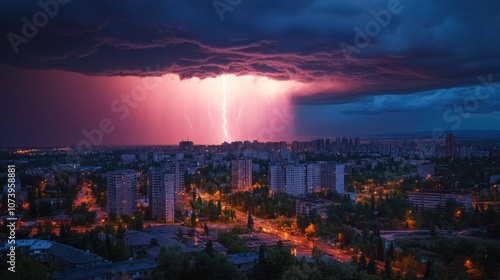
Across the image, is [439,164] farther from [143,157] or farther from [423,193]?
[143,157]

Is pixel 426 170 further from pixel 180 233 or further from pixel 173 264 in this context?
pixel 173 264

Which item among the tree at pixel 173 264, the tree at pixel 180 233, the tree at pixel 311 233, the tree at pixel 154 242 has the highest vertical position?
the tree at pixel 173 264

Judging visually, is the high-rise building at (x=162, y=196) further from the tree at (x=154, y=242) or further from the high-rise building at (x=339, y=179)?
the high-rise building at (x=339, y=179)

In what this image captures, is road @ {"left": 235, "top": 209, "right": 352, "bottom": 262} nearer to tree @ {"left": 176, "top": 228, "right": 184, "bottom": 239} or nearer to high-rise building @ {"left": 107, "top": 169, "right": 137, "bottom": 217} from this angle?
tree @ {"left": 176, "top": 228, "right": 184, "bottom": 239}

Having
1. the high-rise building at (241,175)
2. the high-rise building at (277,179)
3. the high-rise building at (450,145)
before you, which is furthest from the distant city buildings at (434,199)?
the high-rise building at (450,145)

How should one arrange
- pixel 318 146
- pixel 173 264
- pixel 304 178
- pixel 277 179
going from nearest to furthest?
pixel 173 264, pixel 277 179, pixel 304 178, pixel 318 146

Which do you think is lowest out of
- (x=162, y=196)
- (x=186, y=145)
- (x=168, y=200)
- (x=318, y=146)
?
(x=168, y=200)

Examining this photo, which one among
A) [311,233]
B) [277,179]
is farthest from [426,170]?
[311,233]

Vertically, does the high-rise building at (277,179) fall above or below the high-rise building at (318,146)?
below
